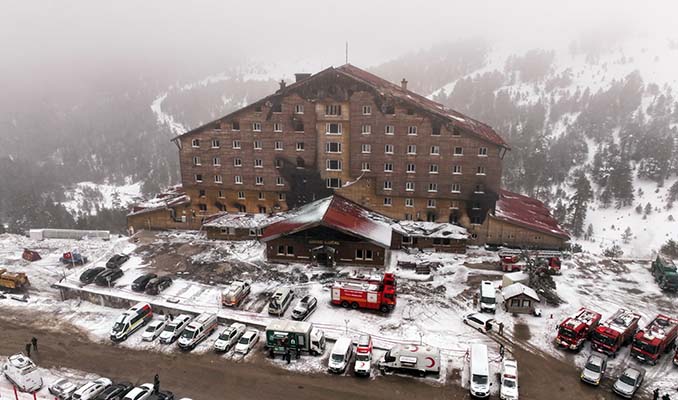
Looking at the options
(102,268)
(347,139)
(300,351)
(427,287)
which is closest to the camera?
(300,351)

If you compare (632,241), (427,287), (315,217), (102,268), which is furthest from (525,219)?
(632,241)

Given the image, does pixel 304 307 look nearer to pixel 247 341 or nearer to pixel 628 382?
pixel 247 341

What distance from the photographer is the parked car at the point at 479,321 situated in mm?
39438

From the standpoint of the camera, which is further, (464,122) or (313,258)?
(464,122)

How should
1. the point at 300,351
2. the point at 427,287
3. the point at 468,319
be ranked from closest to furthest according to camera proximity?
the point at 300,351 < the point at 468,319 < the point at 427,287

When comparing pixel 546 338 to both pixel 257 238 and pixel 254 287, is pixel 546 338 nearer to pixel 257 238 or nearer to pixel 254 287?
pixel 254 287

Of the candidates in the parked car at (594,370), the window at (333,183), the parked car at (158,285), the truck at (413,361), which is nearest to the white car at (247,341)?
the truck at (413,361)

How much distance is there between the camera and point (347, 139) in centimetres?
5916

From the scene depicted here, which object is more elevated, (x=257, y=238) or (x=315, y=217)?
(x=315, y=217)

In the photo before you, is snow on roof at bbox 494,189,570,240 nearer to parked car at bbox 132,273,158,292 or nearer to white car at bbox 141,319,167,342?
white car at bbox 141,319,167,342

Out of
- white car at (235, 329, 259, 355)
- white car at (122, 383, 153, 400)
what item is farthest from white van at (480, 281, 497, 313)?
white car at (122, 383, 153, 400)

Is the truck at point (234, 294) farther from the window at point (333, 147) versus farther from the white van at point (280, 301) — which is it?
the window at point (333, 147)

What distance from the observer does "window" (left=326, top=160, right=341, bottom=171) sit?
198ft

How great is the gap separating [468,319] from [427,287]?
7602 mm
